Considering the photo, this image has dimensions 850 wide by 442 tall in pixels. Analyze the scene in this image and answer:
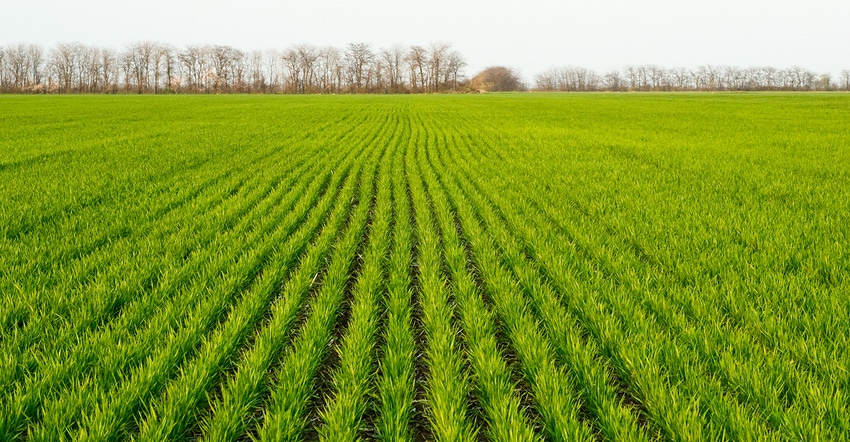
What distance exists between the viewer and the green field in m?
2.34

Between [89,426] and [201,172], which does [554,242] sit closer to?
[89,426]

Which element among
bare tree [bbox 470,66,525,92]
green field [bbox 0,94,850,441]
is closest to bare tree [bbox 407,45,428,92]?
Result: bare tree [bbox 470,66,525,92]

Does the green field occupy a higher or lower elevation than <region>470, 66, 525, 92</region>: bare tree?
lower

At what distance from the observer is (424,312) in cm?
367

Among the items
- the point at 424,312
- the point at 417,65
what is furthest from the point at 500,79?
the point at 424,312

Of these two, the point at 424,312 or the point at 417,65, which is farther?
the point at 417,65

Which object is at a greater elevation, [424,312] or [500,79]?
[500,79]

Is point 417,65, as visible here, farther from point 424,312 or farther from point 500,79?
point 424,312

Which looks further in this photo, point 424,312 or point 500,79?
point 500,79

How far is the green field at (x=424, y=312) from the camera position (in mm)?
2336

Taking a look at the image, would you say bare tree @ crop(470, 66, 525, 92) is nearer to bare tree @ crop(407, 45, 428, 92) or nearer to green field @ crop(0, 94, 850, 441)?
bare tree @ crop(407, 45, 428, 92)

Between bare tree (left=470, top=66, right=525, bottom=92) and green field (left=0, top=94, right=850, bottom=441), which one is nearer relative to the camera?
green field (left=0, top=94, right=850, bottom=441)

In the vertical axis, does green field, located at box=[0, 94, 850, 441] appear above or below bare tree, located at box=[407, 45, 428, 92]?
below

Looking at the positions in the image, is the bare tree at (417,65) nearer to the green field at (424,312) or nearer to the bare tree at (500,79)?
the bare tree at (500,79)
